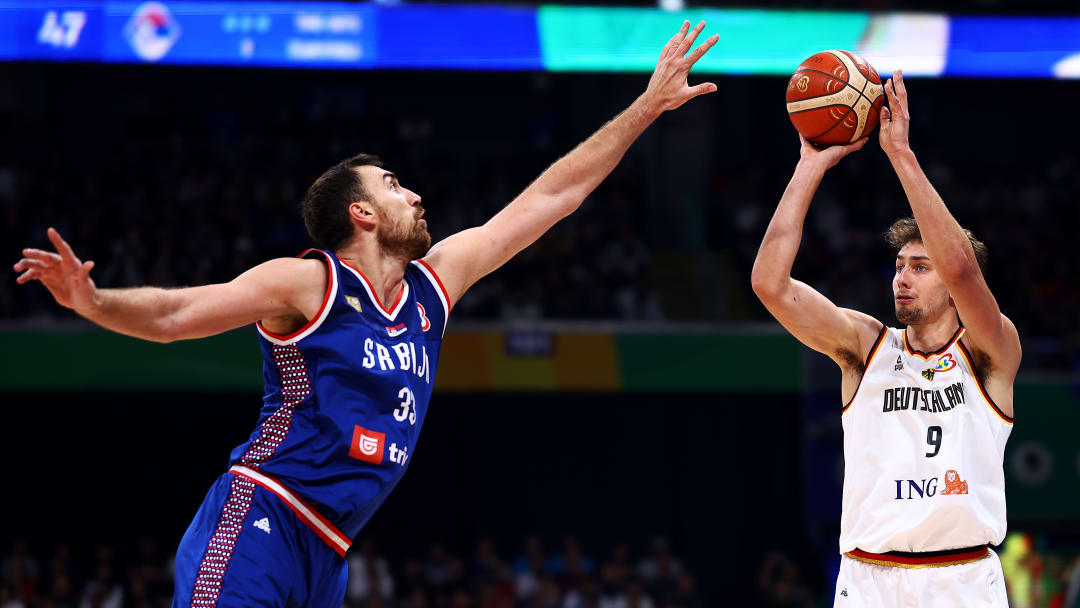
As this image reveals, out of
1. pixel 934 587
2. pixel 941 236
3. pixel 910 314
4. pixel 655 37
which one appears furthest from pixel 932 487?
pixel 655 37

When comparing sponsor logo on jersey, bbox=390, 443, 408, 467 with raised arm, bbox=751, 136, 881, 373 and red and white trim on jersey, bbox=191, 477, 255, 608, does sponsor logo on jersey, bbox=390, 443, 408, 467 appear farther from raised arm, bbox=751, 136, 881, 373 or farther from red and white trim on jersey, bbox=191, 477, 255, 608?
raised arm, bbox=751, 136, 881, 373

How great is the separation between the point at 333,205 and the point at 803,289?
1880 mm

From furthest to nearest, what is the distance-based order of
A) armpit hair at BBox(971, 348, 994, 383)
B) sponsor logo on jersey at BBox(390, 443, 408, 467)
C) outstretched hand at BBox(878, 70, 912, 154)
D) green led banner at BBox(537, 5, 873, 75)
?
green led banner at BBox(537, 5, 873, 75) → armpit hair at BBox(971, 348, 994, 383) → outstretched hand at BBox(878, 70, 912, 154) → sponsor logo on jersey at BBox(390, 443, 408, 467)

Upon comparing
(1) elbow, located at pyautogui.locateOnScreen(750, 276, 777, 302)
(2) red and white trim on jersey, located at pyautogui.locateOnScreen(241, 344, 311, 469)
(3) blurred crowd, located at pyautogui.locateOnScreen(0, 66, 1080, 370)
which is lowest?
(2) red and white trim on jersey, located at pyautogui.locateOnScreen(241, 344, 311, 469)

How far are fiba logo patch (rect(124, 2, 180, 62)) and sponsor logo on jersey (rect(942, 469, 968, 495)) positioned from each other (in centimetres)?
1117

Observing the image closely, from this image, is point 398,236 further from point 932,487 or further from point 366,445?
point 932,487

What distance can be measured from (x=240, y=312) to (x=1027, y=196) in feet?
57.8

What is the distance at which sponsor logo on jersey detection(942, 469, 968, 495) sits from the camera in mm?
4371

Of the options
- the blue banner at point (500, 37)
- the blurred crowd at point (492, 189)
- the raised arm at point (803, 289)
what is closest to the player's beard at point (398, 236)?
the raised arm at point (803, 289)

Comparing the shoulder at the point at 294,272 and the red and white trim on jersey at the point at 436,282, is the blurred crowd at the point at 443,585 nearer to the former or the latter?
the red and white trim on jersey at the point at 436,282

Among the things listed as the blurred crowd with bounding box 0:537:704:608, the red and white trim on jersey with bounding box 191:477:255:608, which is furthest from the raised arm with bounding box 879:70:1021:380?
the blurred crowd with bounding box 0:537:704:608

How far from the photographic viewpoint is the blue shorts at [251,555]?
351 centimetres

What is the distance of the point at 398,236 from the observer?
13.2 ft

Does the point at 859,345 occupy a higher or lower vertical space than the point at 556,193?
lower
